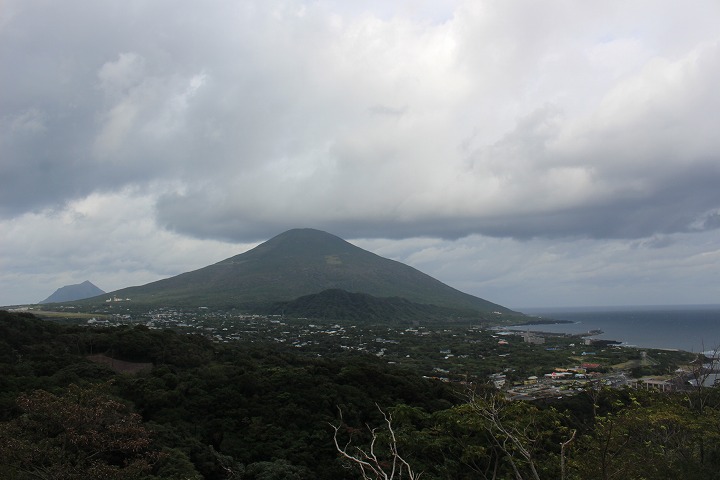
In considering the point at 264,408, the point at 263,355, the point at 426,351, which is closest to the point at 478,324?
the point at 426,351

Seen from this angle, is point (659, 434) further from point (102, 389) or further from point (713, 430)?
point (102, 389)

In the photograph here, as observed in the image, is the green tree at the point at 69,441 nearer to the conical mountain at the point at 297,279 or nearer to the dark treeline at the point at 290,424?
the dark treeline at the point at 290,424

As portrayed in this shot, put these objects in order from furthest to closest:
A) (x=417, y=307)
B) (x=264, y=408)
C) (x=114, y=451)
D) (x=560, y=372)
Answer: (x=417, y=307) → (x=560, y=372) → (x=264, y=408) → (x=114, y=451)

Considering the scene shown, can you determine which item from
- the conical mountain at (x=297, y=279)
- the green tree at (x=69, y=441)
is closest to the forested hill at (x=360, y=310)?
the conical mountain at (x=297, y=279)

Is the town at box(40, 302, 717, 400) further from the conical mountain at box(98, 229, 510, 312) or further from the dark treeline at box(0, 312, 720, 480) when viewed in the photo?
the conical mountain at box(98, 229, 510, 312)

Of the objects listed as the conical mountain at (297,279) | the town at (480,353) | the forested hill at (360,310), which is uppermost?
the conical mountain at (297,279)

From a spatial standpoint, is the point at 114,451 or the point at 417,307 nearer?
the point at 114,451

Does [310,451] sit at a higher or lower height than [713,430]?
lower
